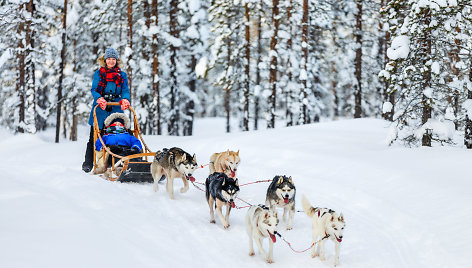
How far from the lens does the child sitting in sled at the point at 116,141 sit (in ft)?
27.2

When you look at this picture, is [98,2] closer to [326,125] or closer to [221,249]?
[326,125]

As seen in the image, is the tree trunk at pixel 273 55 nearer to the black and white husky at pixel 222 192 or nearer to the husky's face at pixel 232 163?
the husky's face at pixel 232 163

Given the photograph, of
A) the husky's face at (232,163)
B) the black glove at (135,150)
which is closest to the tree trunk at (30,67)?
the black glove at (135,150)

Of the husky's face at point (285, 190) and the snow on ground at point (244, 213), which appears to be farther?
the husky's face at point (285, 190)

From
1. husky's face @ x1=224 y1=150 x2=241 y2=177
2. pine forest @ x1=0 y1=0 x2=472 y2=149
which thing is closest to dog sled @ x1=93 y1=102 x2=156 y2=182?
husky's face @ x1=224 y1=150 x2=241 y2=177

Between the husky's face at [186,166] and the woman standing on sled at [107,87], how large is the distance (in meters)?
2.61

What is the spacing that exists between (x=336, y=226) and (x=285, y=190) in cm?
137

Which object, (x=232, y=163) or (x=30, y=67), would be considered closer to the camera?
(x=232, y=163)

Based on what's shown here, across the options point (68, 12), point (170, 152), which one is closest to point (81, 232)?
point (170, 152)

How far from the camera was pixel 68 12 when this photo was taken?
19969 mm

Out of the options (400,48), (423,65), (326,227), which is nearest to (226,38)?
(400,48)

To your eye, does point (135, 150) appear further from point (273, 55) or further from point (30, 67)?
point (273, 55)

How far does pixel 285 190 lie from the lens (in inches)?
237

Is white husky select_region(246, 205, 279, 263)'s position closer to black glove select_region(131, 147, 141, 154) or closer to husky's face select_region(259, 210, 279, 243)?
husky's face select_region(259, 210, 279, 243)
